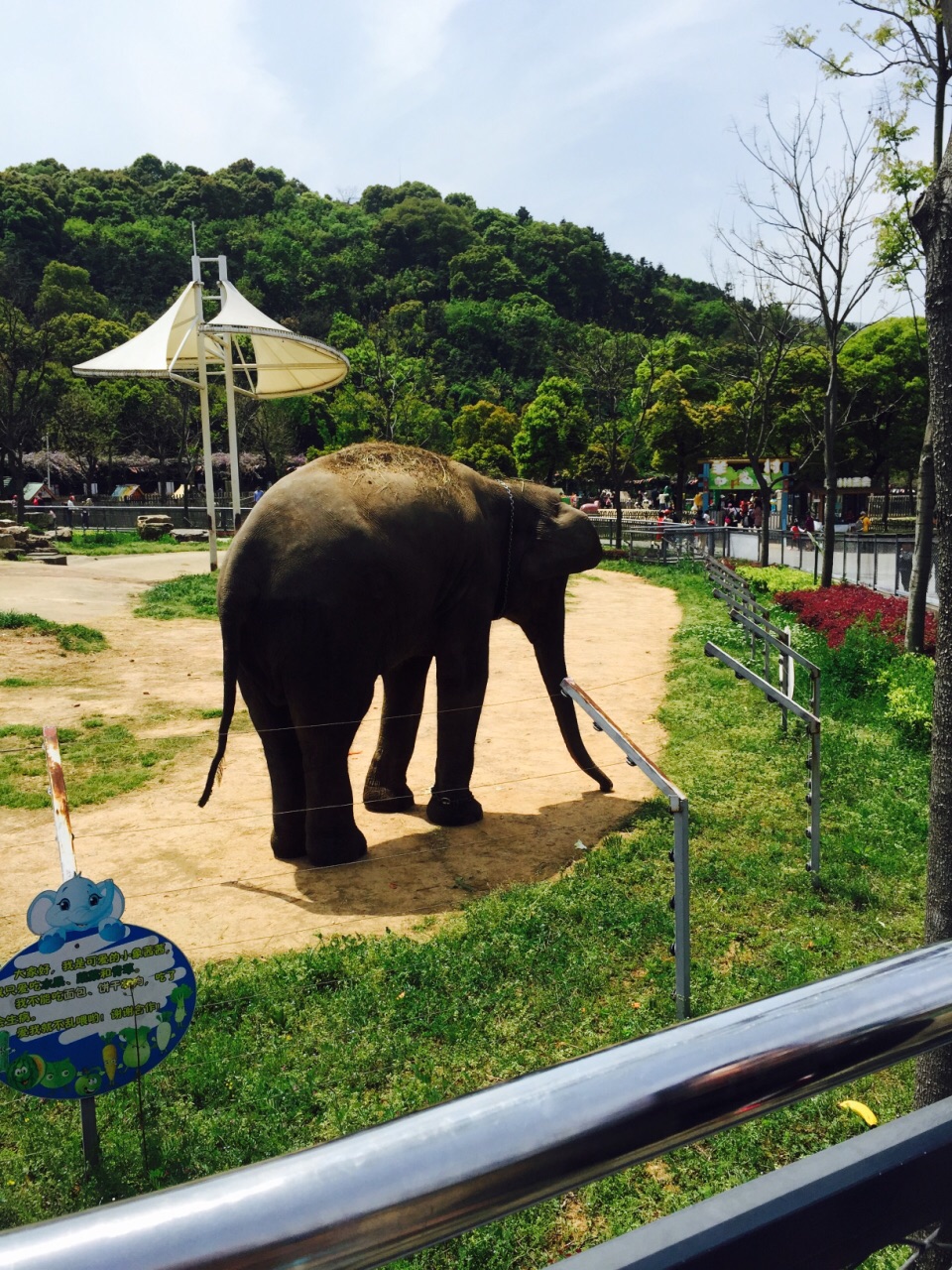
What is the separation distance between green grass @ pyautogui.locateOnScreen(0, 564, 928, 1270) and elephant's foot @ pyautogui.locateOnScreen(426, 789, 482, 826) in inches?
42.8

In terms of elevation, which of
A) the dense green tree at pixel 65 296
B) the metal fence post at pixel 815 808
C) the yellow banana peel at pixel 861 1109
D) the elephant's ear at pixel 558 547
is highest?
the dense green tree at pixel 65 296

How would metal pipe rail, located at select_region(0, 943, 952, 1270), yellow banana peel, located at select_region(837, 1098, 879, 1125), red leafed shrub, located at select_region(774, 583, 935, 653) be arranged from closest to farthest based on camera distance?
metal pipe rail, located at select_region(0, 943, 952, 1270) → yellow banana peel, located at select_region(837, 1098, 879, 1125) → red leafed shrub, located at select_region(774, 583, 935, 653)

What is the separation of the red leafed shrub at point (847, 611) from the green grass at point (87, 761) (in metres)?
8.27

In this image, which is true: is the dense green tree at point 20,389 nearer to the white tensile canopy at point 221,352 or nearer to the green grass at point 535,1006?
the white tensile canopy at point 221,352

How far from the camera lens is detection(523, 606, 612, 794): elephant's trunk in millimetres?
7879

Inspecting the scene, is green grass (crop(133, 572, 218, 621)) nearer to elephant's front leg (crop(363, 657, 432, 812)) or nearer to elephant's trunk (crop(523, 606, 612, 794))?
elephant's front leg (crop(363, 657, 432, 812))

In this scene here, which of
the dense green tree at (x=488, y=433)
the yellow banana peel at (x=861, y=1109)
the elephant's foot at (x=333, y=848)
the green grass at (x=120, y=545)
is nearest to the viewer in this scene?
the yellow banana peel at (x=861, y=1109)

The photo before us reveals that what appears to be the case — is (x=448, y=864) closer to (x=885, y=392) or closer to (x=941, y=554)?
(x=941, y=554)

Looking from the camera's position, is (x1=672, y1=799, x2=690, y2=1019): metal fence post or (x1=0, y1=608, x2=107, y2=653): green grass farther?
(x1=0, y1=608, x2=107, y2=653): green grass

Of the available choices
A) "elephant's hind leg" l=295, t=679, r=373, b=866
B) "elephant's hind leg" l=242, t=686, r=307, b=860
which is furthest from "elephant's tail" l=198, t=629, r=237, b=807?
"elephant's hind leg" l=295, t=679, r=373, b=866

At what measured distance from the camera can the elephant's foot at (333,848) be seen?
249 inches

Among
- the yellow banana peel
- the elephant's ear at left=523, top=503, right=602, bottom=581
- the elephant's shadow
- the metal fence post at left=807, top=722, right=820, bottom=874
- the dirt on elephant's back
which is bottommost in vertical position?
the elephant's shadow

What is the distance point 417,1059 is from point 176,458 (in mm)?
48707

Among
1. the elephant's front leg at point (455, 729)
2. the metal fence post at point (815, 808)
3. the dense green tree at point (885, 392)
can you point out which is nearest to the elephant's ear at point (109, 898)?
the elephant's front leg at point (455, 729)
